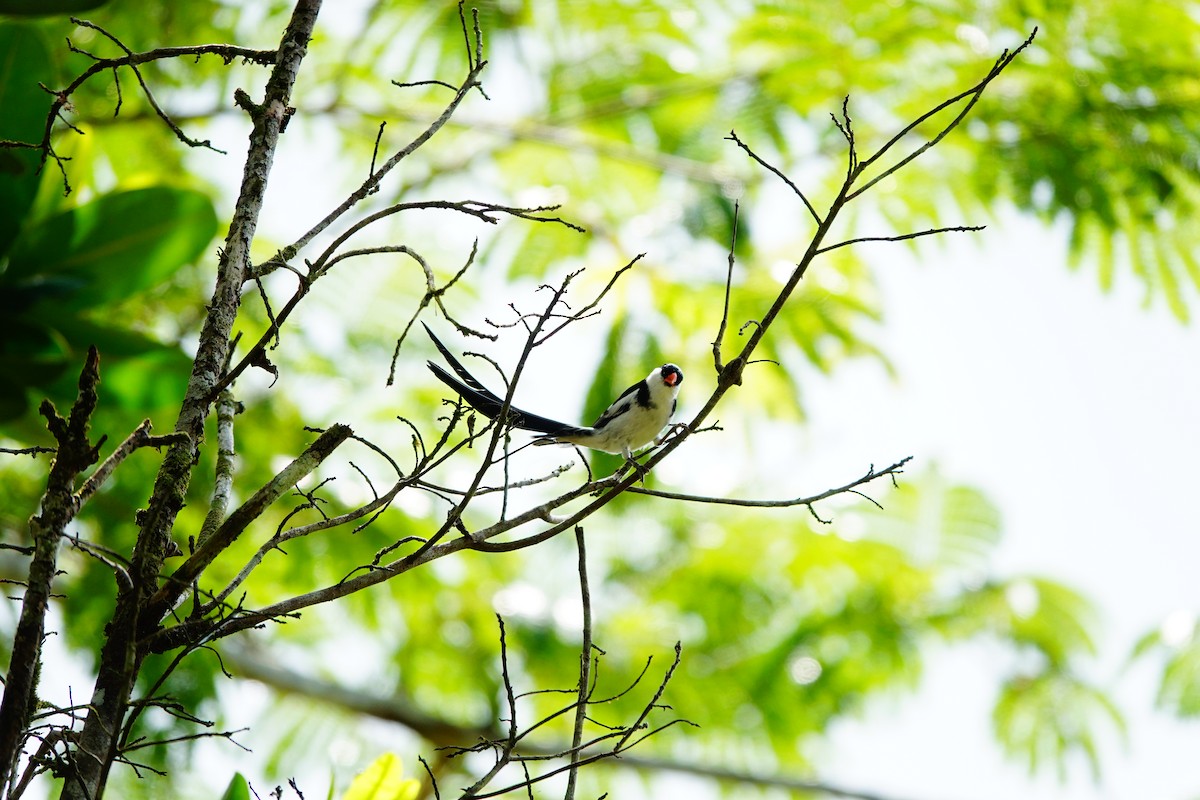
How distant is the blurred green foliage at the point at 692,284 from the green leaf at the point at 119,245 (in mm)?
948

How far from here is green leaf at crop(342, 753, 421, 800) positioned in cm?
190

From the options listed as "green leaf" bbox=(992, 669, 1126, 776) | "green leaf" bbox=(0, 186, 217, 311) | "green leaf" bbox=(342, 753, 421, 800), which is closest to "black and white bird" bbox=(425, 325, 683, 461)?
"green leaf" bbox=(0, 186, 217, 311)

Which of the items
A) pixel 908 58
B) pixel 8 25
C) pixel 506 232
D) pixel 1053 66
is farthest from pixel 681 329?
pixel 8 25

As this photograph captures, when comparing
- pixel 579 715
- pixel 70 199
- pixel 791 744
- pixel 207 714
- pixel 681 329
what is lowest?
pixel 579 715

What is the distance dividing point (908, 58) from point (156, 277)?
12.4ft

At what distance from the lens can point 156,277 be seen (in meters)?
2.91

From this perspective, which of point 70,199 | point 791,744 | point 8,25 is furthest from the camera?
point 791,744

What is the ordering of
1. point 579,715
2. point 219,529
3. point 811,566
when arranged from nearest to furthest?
point 219,529 → point 579,715 → point 811,566

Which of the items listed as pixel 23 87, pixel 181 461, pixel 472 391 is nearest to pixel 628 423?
pixel 472 391

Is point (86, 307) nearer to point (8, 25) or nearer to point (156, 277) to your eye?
point (156, 277)

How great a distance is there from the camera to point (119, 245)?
2.84 meters

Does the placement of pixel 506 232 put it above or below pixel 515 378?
above

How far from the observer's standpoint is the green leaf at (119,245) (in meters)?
2.77

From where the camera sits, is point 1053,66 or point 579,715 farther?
point 1053,66
